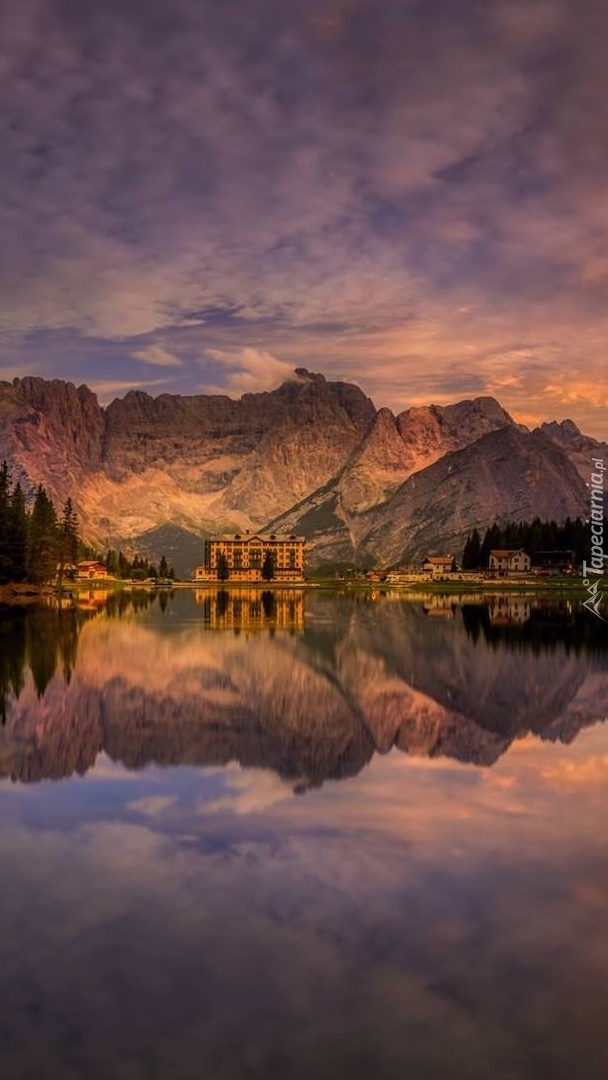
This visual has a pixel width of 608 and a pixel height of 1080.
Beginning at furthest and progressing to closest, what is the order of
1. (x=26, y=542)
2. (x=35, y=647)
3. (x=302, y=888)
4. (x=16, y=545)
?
(x=26, y=542) < (x=16, y=545) < (x=35, y=647) < (x=302, y=888)

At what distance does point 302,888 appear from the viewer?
61.4 feet

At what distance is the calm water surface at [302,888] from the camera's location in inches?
509

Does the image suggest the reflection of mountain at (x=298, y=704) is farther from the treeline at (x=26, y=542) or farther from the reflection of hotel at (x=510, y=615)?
the treeline at (x=26, y=542)

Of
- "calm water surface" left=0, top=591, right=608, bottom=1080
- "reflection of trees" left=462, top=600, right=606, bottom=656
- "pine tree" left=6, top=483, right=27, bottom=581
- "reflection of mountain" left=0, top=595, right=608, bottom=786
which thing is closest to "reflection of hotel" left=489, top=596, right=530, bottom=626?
"reflection of trees" left=462, top=600, right=606, bottom=656

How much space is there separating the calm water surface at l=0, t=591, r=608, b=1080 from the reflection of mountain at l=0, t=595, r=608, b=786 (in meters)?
0.24

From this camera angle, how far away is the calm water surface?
12922 mm

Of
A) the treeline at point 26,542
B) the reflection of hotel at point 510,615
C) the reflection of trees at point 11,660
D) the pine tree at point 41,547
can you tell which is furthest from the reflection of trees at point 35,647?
the pine tree at point 41,547

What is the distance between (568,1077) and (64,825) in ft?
47.6

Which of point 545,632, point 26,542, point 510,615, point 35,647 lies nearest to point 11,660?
point 35,647

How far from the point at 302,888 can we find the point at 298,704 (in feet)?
84.1

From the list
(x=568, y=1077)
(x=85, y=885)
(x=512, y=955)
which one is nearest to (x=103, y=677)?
(x=85, y=885)

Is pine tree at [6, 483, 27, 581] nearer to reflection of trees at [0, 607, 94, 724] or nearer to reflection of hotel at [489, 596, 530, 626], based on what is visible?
reflection of trees at [0, 607, 94, 724]

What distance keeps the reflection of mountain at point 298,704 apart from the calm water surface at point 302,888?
0.79ft

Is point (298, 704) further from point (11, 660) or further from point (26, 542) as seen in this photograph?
point (26, 542)
